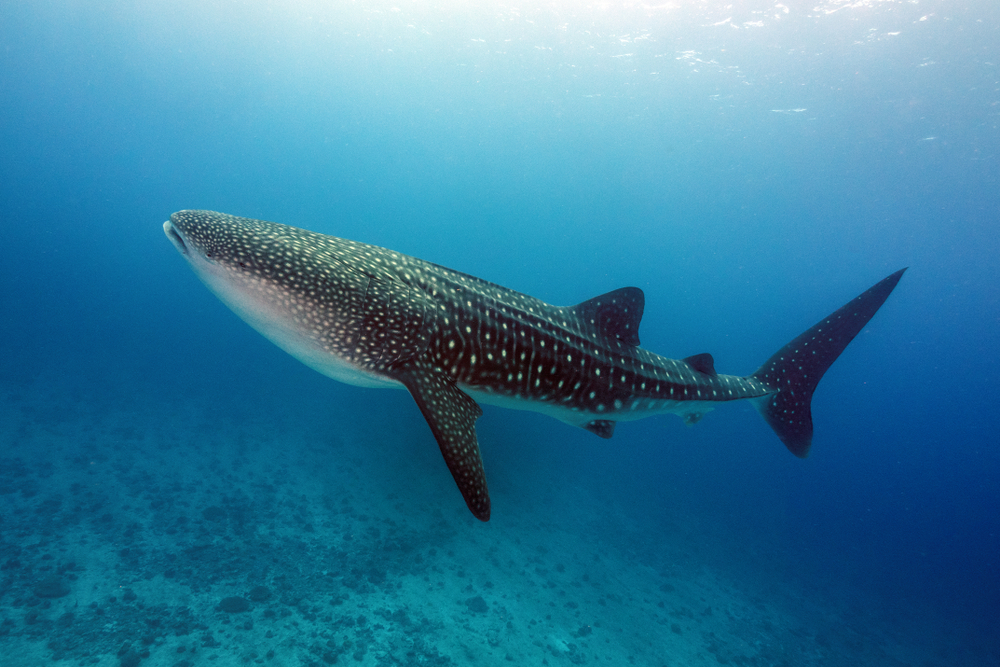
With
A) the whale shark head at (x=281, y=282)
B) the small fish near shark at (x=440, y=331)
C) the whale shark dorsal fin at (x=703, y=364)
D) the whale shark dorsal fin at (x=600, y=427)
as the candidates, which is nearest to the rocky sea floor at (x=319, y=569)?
the whale shark dorsal fin at (x=600, y=427)

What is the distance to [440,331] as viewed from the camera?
12.1 feet

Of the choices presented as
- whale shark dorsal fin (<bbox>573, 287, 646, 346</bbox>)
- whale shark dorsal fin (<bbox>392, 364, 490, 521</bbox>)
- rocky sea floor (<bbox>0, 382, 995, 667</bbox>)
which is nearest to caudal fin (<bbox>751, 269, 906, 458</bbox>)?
whale shark dorsal fin (<bbox>573, 287, 646, 346</bbox>)

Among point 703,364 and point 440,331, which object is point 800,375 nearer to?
point 703,364

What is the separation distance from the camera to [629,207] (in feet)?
308

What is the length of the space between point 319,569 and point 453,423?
634 centimetres

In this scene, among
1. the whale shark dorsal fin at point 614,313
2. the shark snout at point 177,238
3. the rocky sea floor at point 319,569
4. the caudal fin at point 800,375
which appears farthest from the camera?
the rocky sea floor at point 319,569

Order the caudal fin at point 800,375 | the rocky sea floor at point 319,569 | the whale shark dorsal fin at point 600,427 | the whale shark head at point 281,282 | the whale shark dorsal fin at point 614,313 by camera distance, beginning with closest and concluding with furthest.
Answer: the whale shark head at point 281,282 → the whale shark dorsal fin at point 614,313 → the whale shark dorsal fin at point 600,427 → the caudal fin at point 800,375 → the rocky sea floor at point 319,569

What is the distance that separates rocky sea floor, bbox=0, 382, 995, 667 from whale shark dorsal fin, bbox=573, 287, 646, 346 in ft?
19.0

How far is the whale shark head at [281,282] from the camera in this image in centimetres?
316

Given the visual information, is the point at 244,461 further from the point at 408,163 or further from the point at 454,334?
the point at 408,163

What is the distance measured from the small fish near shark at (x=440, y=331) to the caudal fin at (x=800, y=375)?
15.5 inches

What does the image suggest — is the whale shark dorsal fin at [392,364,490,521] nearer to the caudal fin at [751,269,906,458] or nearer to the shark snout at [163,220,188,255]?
the shark snout at [163,220,188,255]

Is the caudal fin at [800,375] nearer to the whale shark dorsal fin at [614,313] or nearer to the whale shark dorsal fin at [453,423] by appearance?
the whale shark dorsal fin at [614,313]

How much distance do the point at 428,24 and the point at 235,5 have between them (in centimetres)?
3098
